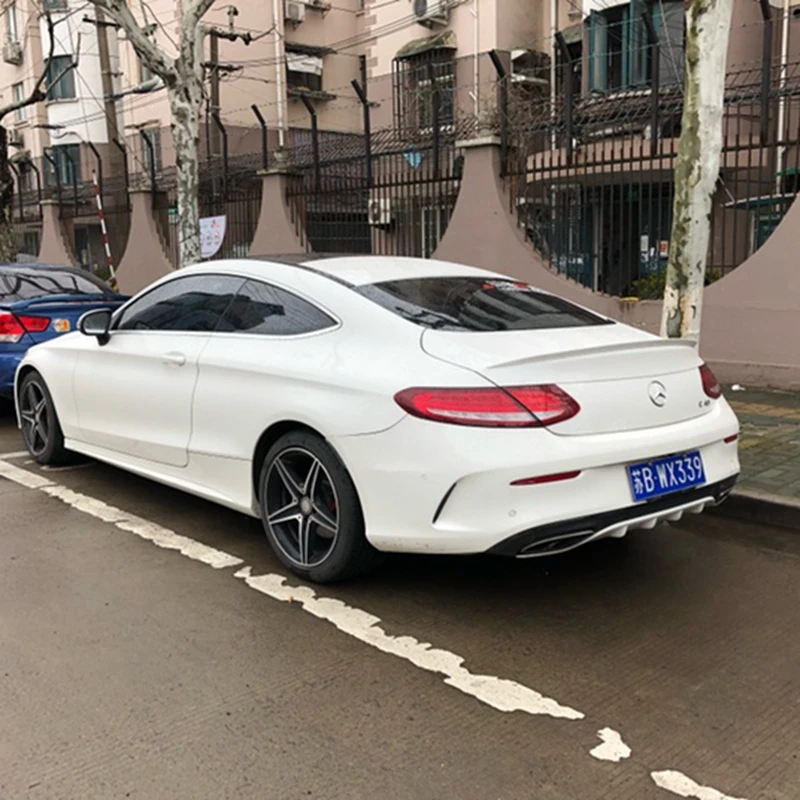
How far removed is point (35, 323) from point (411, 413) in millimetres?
5492

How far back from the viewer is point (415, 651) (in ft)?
11.6

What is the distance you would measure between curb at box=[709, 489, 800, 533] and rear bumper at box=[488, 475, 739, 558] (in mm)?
1436

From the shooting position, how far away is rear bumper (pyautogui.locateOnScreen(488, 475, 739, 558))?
11.5ft

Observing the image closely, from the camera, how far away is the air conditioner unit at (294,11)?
96.8 ft

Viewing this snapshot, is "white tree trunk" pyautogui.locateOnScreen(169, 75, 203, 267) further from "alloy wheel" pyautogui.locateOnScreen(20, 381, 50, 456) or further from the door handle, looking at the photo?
the door handle

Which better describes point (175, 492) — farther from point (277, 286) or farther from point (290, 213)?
point (290, 213)

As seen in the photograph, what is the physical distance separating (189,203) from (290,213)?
239 centimetres

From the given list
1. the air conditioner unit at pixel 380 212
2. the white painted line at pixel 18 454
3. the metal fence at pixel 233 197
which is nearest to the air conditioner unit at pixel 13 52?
the metal fence at pixel 233 197

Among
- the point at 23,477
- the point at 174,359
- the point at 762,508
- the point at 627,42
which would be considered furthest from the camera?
the point at 627,42

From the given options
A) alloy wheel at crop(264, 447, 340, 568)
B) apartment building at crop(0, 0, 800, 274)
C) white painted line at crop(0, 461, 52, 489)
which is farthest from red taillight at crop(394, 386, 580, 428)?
apartment building at crop(0, 0, 800, 274)

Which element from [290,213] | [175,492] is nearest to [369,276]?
[175,492]

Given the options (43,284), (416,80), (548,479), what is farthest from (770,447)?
(416,80)

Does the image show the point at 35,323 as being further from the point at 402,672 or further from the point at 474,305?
the point at 402,672

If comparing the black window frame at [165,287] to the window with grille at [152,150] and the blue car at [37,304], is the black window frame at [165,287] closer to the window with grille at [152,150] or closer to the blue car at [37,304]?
the blue car at [37,304]
